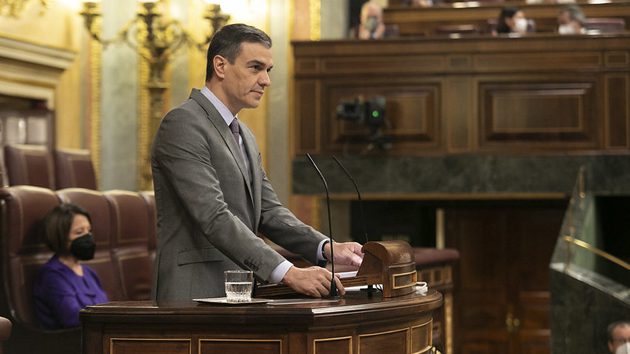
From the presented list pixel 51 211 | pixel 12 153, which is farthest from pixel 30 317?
pixel 12 153

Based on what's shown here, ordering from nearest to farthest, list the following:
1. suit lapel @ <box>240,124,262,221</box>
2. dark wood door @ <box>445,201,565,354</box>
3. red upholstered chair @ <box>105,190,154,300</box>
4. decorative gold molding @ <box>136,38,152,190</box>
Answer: suit lapel @ <box>240,124,262,221</box> → red upholstered chair @ <box>105,190,154,300</box> → decorative gold molding @ <box>136,38,152,190</box> → dark wood door @ <box>445,201,565,354</box>

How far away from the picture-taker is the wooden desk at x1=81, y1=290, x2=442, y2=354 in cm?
271

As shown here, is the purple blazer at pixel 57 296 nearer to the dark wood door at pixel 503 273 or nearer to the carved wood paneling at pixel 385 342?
the carved wood paneling at pixel 385 342

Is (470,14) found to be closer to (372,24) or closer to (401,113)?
(372,24)

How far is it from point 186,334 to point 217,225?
13.2 inches

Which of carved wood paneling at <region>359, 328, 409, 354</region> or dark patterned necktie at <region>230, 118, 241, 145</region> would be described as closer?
carved wood paneling at <region>359, 328, 409, 354</region>

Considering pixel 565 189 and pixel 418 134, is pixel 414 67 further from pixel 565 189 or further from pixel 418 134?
pixel 565 189

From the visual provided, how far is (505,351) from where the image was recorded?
977cm

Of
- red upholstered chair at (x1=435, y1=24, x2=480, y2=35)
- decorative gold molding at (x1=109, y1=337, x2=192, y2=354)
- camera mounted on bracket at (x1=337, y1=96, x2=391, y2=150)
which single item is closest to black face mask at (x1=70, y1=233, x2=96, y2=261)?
decorative gold molding at (x1=109, y1=337, x2=192, y2=354)

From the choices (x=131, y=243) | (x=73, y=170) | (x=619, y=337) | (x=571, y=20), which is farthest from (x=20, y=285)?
(x=571, y=20)

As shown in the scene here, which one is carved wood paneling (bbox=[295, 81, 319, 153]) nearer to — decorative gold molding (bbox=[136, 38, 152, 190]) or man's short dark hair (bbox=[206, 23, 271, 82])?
decorative gold molding (bbox=[136, 38, 152, 190])

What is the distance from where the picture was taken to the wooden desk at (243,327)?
271 centimetres

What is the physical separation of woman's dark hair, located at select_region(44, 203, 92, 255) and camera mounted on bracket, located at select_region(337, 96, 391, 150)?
13.6 ft

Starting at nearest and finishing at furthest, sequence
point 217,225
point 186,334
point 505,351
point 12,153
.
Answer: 1. point 186,334
2. point 217,225
3. point 12,153
4. point 505,351
